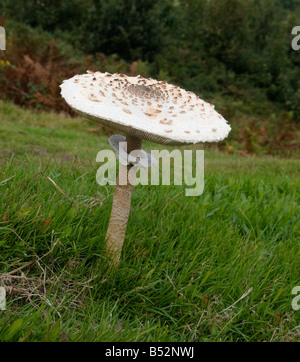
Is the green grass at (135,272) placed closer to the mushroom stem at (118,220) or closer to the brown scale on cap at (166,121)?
the mushroom stem at (118,220)

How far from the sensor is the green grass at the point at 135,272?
86.9 inches

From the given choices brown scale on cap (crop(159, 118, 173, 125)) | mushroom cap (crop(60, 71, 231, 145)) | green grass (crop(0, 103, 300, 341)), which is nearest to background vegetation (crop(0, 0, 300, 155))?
green grass (crop(0, 103, 300, 341))

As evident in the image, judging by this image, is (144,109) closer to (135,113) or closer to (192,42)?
(135,113)

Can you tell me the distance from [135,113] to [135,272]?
1.09m

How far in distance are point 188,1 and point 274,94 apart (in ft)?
21.2

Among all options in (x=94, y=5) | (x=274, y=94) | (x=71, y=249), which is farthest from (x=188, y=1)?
(x=71, y=249)

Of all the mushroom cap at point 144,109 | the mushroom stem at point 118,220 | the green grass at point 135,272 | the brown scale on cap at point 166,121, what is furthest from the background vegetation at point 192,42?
the brown scale on cap at point 166,121

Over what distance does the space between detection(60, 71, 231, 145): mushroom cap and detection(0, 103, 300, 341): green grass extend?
0.91 m

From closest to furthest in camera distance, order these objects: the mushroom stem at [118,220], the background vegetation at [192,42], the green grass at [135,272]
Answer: the green grass at [135,272], the mushroom stem at [118,220], the background vegetation at [192,42]

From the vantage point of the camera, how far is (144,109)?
216 centimetres

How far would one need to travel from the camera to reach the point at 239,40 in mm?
16984

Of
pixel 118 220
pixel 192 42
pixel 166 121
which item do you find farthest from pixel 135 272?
pixel 192 42
